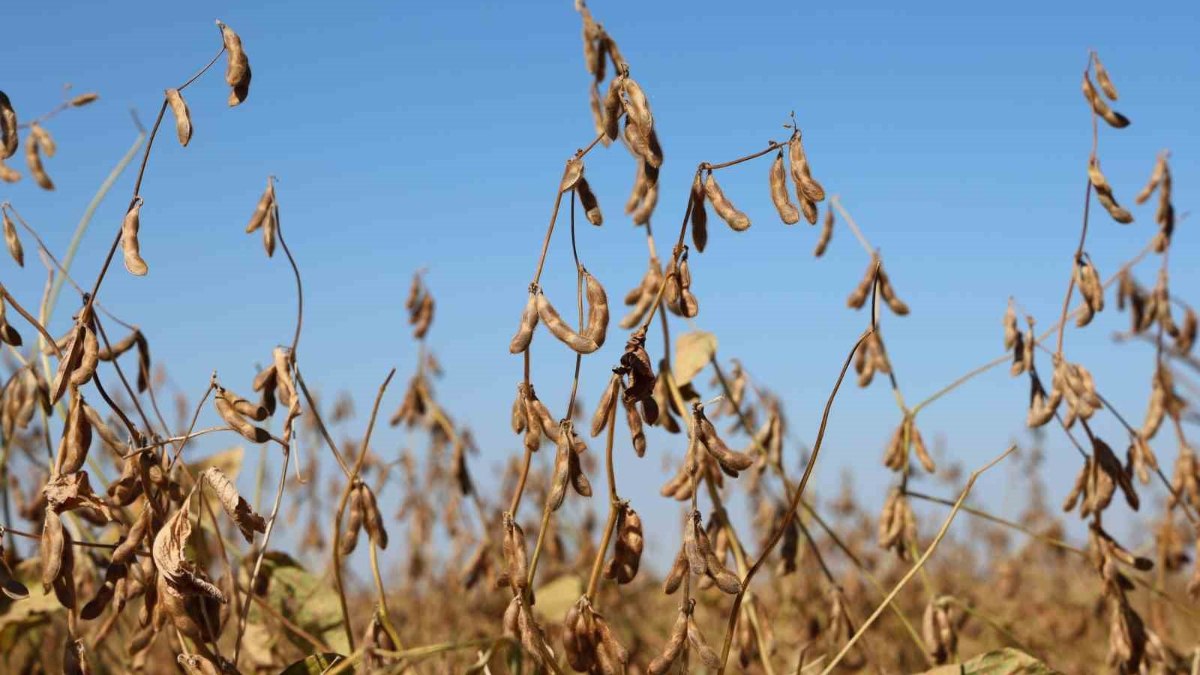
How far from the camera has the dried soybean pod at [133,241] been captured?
6.02 feet

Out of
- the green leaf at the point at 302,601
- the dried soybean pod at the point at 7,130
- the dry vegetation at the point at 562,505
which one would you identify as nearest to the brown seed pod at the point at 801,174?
A: the dry vegetation at the point at 562,505

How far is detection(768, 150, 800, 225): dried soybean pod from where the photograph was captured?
1.90 metres

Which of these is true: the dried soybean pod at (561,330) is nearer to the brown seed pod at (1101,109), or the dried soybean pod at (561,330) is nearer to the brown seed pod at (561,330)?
the brown seed pod at (561,330)

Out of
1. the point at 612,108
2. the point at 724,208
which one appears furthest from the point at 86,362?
the point at 724,208

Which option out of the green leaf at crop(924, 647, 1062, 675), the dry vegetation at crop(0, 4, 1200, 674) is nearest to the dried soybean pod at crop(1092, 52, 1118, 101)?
the dry vegetation at crop(0, 4, 1200, 674)

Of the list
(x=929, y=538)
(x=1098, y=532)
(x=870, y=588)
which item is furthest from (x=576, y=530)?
(x=929, y=538)

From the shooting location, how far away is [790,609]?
176 inches

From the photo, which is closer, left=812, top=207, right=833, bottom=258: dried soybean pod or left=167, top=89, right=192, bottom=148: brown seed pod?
left=167, top=89, right=192, bottom=148: brown seed pod

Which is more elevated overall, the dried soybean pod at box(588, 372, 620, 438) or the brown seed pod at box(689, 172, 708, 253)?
the brown seed pod at box(689, 172, 708, 253)

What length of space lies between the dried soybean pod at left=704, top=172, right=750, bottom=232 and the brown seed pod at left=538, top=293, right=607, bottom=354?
0.94ft

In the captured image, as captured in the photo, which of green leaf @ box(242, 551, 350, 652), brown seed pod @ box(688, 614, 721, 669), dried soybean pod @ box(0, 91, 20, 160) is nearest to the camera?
brown seed pod @ box(688, 614, 721, 669)

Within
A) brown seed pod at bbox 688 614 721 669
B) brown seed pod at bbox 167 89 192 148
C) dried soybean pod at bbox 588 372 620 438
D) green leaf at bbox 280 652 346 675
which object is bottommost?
brown seed pod at bbox 688 614 721 669

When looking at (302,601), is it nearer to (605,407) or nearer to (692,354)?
(692,354)

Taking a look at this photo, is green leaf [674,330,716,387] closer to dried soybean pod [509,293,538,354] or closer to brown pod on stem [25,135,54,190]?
dried soybean pod [509,293,538,354]
